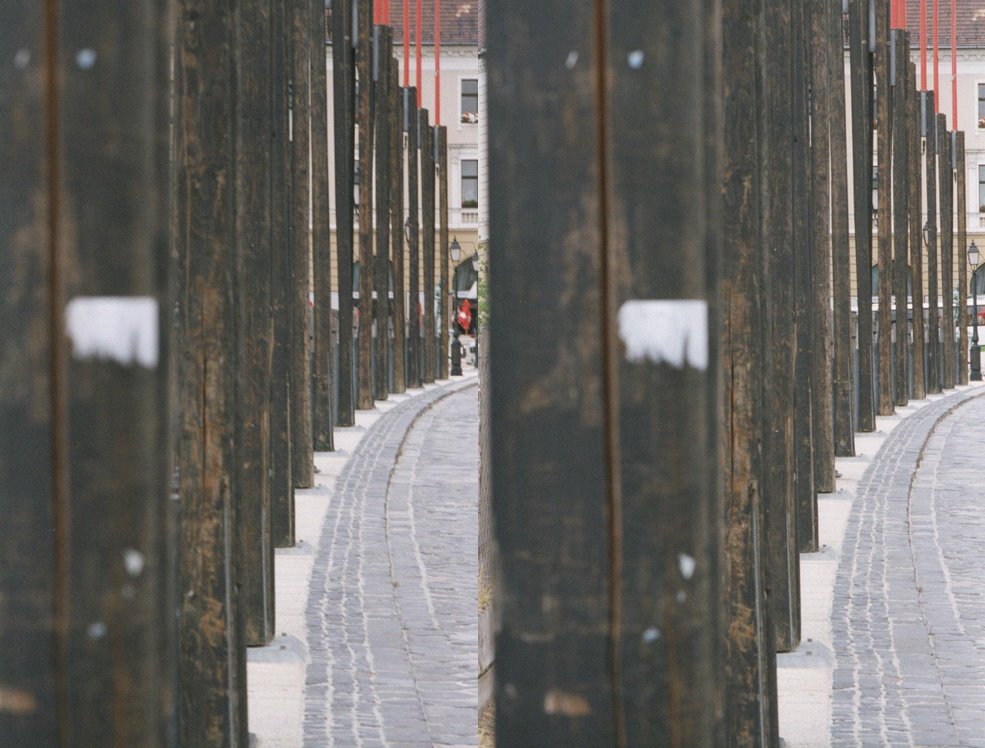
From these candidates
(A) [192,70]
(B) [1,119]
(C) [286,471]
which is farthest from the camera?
(C) [286,471]

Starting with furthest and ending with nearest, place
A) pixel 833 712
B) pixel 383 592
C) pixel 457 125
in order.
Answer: pixel 457 125 → pixel 383 592 → pixel 833 712

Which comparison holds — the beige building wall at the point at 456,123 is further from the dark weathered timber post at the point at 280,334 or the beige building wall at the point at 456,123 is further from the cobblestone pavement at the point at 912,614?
the dark weathered timber post at the point at 280,334

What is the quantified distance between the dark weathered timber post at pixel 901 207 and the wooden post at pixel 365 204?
783cm

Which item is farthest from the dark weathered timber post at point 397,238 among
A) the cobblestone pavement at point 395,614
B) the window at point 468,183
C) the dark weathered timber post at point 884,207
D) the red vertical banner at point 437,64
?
the window at point 468,183

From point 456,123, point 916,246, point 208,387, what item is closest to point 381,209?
point 916,246

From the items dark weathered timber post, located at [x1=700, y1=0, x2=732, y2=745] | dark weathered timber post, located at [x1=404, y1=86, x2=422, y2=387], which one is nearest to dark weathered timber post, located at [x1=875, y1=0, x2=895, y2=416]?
dark weathered timber post, located at [x1=404, y1=86, x2=422, y2=387]

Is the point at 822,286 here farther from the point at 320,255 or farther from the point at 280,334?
the point at 320,255

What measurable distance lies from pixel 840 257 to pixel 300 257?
776cm

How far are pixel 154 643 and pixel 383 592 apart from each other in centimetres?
675

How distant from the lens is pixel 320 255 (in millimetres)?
18250

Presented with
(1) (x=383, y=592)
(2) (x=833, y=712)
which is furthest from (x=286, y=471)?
(2) (x=833, y=712)

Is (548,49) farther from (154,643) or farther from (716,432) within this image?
(154,643)

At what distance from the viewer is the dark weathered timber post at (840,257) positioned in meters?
17.0

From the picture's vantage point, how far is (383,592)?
8.89 metres
